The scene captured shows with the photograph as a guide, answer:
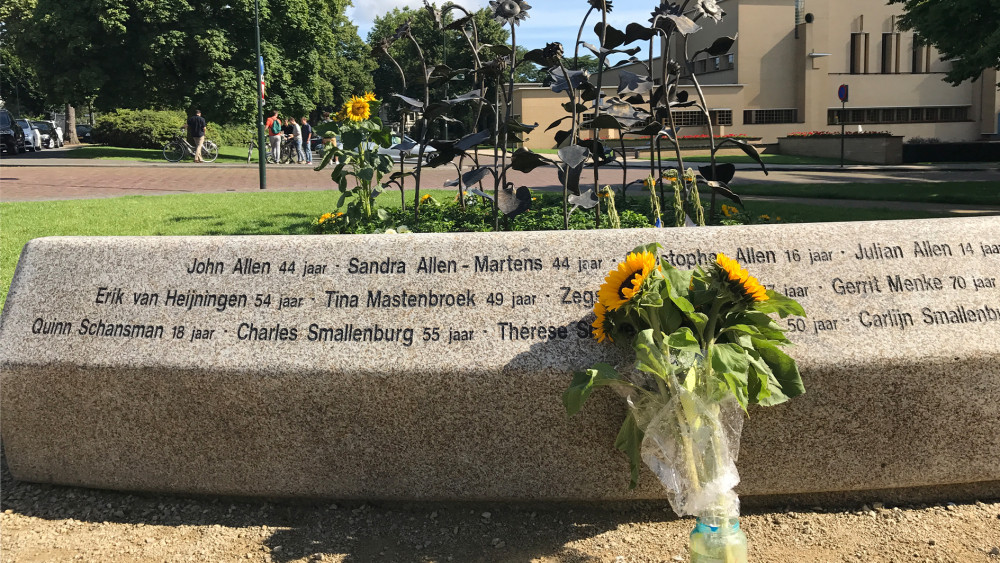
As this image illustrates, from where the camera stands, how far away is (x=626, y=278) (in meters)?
2.61

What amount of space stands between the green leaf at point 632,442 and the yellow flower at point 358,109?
477cm

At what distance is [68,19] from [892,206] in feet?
87.8

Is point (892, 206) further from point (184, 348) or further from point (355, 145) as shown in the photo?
point (184, 348)

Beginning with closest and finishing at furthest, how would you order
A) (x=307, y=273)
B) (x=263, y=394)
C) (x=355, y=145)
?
(x=263, y=394) → (x=307, y=273) → (x=355, y=145)

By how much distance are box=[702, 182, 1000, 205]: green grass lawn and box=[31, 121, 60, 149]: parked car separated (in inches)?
1573

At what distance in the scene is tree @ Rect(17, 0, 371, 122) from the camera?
27.4m

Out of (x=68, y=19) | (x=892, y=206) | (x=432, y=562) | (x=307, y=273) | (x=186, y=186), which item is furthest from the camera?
(x=68, y=19)

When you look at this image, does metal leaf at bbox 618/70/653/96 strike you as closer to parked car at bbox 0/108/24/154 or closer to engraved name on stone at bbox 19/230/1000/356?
engraved name on stone at bbox 19/230/1000/356

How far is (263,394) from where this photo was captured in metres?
2.95

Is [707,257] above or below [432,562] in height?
above

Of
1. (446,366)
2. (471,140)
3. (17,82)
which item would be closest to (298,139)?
(471,140)

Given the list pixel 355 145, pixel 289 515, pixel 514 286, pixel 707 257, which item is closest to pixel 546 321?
pixel 514 286

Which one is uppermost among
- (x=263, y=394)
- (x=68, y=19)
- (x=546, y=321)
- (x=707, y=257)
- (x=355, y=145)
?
(x=68, y=19)

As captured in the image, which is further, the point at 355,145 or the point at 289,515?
the point at 355,145
